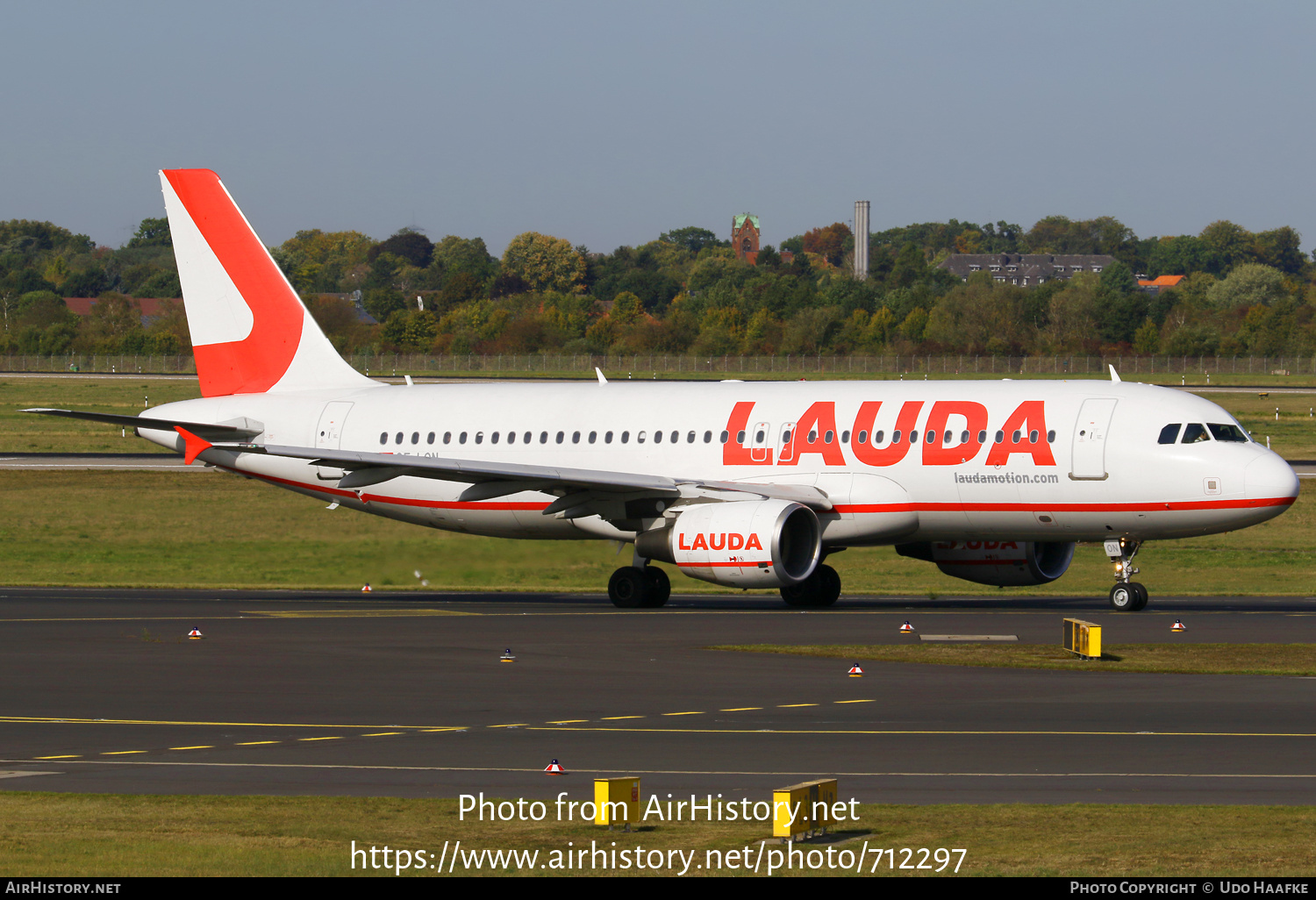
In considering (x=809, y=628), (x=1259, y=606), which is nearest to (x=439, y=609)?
(x=809, y=628)

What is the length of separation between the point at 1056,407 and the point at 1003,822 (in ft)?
73.0

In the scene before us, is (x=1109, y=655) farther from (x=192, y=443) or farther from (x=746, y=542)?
(x=192, y=443)

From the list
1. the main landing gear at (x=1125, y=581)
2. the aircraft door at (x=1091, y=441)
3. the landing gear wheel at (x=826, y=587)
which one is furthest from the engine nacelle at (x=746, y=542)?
the main landing gear at (x=1125, y=581)

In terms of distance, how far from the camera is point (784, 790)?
1371 cm

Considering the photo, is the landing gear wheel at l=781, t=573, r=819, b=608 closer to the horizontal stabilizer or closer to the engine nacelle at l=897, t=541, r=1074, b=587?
the engine nacelle at l=897, t=541, r=1074, b=587

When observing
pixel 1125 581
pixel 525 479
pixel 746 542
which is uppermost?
pixel 525 479

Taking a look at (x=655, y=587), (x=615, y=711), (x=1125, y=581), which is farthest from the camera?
(x=655, y=587)

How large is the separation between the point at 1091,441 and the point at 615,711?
16.2 metres

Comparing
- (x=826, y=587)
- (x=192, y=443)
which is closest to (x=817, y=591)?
(x=826, y=587)

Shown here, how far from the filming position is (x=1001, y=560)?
38.4 m

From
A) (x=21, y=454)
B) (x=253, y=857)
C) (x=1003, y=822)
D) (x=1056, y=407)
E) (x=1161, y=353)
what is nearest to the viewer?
(x=253, y=857)

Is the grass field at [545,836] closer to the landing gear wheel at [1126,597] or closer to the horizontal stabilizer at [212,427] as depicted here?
the landing gear wheel at [1126,597]

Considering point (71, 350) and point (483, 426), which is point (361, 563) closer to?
point (483, 426)

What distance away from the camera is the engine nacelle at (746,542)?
1355 inches
